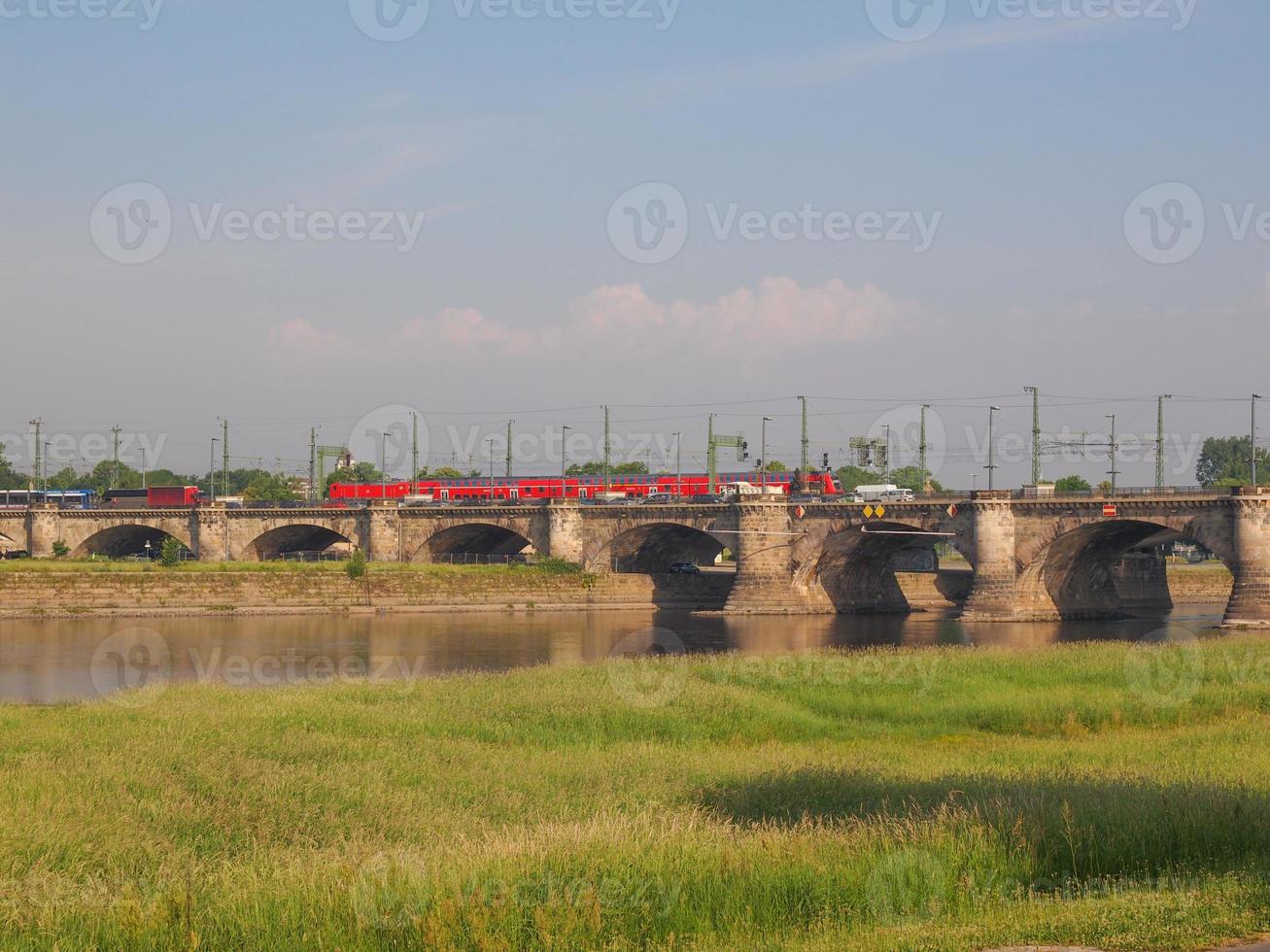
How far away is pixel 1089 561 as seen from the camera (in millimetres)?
92688

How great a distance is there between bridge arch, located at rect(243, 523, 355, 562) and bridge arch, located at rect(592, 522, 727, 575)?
2336cm

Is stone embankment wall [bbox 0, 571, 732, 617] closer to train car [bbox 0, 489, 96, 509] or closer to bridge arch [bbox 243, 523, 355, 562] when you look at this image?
bridge arch [bbox 243, 523, 355, 562]

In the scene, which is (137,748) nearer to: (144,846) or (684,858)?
(144,846)

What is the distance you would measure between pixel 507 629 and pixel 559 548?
73.5 feet

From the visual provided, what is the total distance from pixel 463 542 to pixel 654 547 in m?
17.7

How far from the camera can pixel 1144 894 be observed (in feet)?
52.6

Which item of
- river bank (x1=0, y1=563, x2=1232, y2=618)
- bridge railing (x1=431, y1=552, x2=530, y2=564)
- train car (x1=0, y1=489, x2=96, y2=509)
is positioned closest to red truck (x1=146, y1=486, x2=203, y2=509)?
train car (x1=0, y1=489, x2=96, y2=509)

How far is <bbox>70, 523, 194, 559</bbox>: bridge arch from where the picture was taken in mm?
112125

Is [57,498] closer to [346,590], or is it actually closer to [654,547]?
[346,590]

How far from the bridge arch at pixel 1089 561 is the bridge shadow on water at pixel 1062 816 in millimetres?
60624

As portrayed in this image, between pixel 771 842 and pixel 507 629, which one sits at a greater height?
pixel 771 842

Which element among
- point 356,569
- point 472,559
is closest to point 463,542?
point 472,559

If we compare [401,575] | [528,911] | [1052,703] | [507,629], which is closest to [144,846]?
[528,911]

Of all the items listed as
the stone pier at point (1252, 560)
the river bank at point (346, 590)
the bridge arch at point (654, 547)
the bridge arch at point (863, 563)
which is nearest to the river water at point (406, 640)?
the river bank at point (346, 590)
